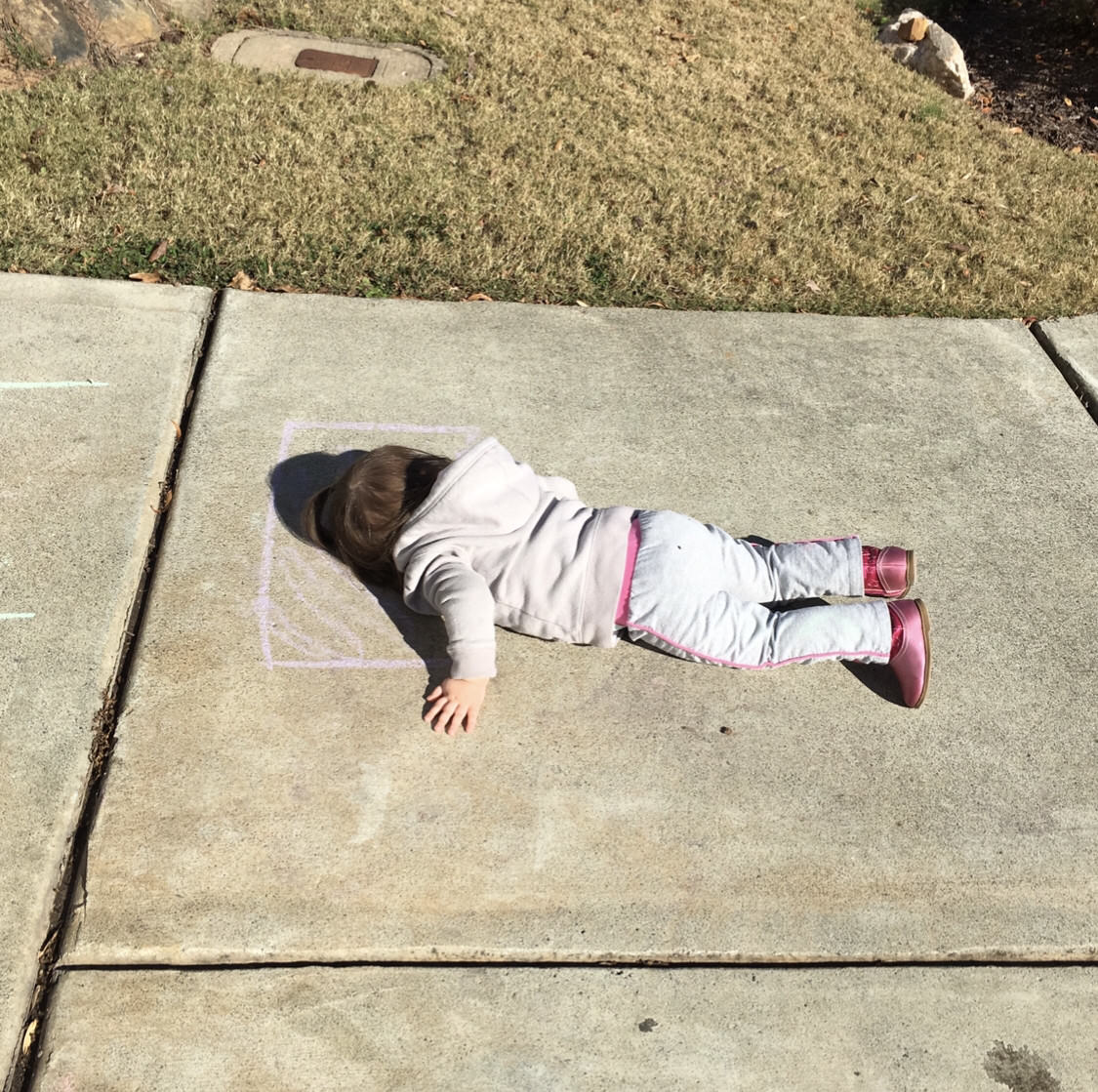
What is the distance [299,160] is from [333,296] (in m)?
1.08

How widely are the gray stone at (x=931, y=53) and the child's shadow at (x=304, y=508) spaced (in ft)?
15.8

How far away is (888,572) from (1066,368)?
1.62m

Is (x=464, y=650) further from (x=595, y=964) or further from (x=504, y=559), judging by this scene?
(x=595, y=964)

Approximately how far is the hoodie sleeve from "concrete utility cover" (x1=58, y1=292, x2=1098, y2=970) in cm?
17

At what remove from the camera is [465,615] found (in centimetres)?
279

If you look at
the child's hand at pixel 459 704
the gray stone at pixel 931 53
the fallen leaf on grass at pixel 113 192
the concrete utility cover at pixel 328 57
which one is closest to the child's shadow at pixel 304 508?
the child's hand at pixel 459 704

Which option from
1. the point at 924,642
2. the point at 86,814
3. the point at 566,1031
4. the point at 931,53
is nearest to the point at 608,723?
the point at 566,1031

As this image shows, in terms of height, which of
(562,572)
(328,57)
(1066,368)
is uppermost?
(1066,368)

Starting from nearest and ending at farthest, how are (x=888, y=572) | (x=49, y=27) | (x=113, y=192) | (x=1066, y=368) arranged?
(x=888, y=572) < (x=1066, y=368) < (x=113, y=192) < (x=49, y=27)

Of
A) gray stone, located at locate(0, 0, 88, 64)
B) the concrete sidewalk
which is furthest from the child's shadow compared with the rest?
gray stone, located at locate(0, 0, 88, 64)

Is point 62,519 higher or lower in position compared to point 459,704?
lower

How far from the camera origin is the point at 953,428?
3875 mm

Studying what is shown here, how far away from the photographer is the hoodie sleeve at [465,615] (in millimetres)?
2783

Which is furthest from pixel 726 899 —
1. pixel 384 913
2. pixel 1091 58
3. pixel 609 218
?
pixel 1091 58
